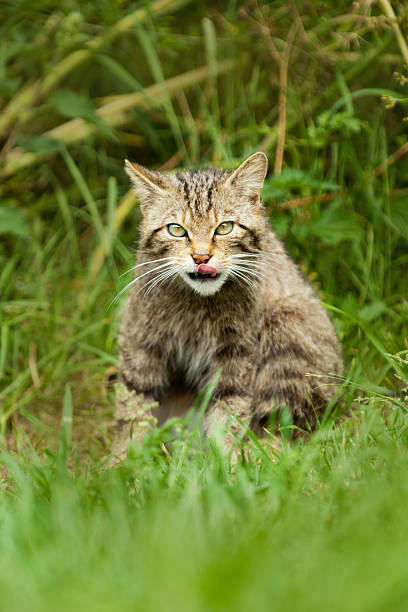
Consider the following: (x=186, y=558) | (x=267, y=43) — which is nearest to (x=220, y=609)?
(x=186, y=558)

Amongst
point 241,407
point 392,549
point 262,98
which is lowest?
point 241,407

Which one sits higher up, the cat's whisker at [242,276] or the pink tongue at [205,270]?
the pink tongue at [205,270]

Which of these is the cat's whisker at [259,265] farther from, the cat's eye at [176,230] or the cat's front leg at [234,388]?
the cat's front leg at [234,388]

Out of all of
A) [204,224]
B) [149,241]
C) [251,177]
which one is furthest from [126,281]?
[251,177]

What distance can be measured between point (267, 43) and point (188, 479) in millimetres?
3031

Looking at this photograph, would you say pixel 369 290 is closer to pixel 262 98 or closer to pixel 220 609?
pixel 262 98

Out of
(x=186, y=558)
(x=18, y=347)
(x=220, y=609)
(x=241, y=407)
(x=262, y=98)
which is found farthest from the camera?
(x=262, y=98)

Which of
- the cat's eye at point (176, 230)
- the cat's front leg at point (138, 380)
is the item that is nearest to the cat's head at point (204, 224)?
A: the cat's eye at point (176, 230)

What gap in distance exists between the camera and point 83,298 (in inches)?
171

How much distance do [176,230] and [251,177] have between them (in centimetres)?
42

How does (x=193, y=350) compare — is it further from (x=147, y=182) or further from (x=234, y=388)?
(x=147, y=182)

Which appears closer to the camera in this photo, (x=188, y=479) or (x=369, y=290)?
(x=188, y=479)

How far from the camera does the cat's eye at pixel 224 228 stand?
10.0 ft

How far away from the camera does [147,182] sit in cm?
314
